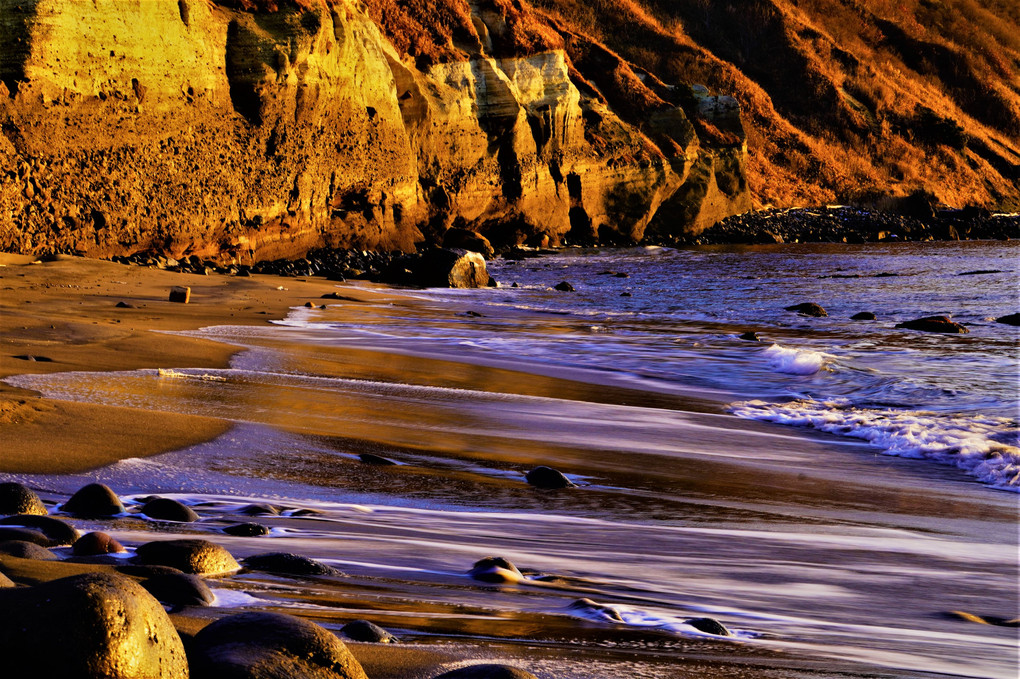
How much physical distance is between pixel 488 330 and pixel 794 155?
4882cm

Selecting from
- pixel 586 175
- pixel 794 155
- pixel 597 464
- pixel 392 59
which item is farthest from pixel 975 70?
pixel 597 464

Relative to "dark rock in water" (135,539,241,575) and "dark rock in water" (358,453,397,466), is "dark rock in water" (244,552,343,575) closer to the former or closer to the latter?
"dark rock in water" (135,539,241,575)

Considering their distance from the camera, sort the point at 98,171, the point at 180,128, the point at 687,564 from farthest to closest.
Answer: the point at 180,128 < the point at 98,171 < the point at 687,564

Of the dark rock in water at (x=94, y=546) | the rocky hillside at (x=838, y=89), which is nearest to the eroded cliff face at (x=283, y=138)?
the dark rock in water at (x=94, y=546)

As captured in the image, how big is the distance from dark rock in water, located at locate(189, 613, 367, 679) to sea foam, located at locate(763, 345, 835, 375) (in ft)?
24.7

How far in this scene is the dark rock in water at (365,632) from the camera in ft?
6.97

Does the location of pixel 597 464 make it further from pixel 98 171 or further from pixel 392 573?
pixel 98 171

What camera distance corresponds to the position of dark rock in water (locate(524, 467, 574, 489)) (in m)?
4.27

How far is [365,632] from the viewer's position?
84.0 inches

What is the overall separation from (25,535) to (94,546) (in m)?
0.20

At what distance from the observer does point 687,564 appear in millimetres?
3197

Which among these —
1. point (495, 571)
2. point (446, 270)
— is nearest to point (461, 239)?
point (446, 270)

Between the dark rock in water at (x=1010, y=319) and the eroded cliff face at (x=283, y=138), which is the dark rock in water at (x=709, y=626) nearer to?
the dark rock in water at (x=1010, y=319)

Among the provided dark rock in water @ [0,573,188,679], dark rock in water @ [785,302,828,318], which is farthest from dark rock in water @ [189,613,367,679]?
dark rock in water @ [785,302,828,318]
